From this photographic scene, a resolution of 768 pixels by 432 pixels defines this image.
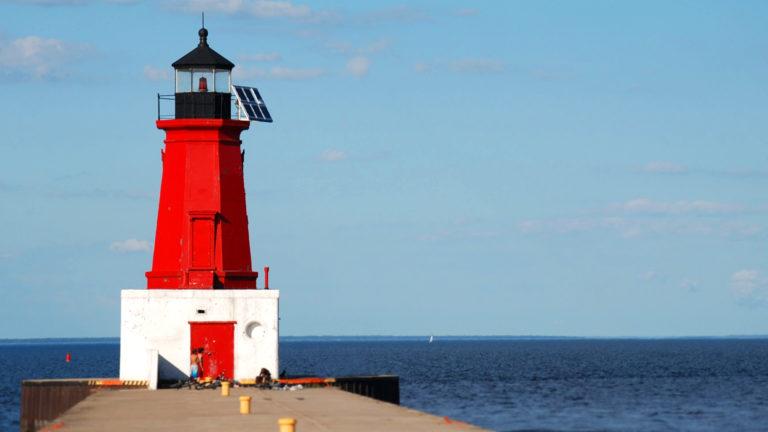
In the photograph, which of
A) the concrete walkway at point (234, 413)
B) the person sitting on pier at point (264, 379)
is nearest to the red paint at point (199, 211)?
the person sitting on pier at point (264, 379)

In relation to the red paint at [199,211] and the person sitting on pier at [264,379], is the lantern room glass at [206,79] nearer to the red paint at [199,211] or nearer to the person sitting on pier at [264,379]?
the red paint at [199,211]

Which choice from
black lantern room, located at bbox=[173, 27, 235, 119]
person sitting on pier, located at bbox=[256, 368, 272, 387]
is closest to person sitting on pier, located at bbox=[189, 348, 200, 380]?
person sitting on pier, located at bbox=[256, 368, 272, 387]

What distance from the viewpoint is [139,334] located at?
4338cm

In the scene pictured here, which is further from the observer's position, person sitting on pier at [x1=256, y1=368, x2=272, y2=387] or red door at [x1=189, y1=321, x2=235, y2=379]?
red door at [x1=189, y1=321, x2=235, y2=379]

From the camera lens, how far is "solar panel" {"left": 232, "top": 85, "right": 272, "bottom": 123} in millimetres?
46188

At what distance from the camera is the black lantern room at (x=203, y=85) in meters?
45.9

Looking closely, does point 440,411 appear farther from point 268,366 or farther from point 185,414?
point 185,414

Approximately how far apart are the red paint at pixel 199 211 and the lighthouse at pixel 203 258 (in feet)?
0.10

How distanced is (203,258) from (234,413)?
42.9 ft

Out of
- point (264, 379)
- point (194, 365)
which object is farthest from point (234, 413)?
point (194, 365)

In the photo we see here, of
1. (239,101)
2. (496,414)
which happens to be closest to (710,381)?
(496,414)

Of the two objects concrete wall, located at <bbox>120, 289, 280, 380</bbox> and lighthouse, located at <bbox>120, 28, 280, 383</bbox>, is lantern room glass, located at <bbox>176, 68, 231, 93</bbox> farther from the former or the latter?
concrete wall, located at <bbox>120, 289, 280, 380</bbox>

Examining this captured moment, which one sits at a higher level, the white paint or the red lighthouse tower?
the red lighthouse tower

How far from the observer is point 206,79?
4656 cm
